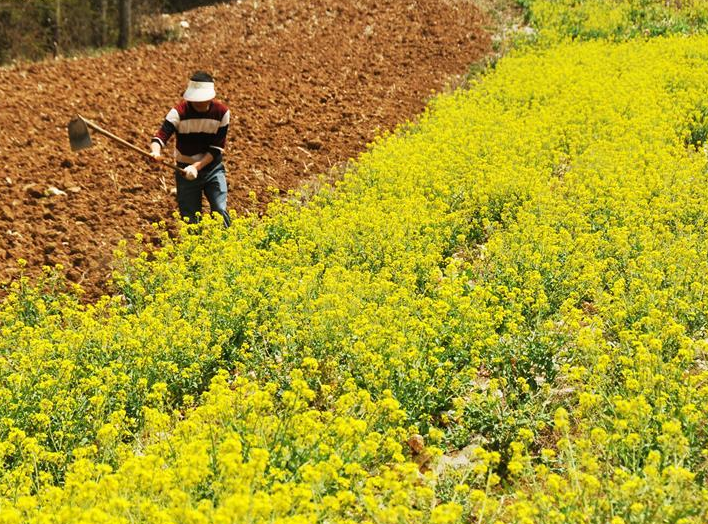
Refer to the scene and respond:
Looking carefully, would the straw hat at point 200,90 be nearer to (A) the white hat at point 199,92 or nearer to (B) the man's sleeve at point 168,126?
(A) the white hat at point 199,92

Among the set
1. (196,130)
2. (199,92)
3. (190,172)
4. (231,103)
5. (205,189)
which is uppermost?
(199,92)

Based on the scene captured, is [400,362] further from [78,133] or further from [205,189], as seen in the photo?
[78,133]

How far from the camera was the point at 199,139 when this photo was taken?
26.0 ft

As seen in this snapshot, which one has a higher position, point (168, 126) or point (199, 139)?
point (168, 126)

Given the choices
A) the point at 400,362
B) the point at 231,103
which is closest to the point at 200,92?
the point at 400,362

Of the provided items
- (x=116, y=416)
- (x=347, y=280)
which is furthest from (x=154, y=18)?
(x=116, y=416)

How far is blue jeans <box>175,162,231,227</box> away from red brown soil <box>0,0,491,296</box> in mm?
884

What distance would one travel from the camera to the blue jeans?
806cm

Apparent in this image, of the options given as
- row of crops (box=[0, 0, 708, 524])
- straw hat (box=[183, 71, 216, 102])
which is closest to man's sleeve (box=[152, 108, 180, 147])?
straw hat (box=[183, 71, 216, 102])

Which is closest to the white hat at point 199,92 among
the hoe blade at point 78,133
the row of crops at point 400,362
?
the hoe blade at point 78,133

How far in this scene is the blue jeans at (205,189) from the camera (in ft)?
26.5

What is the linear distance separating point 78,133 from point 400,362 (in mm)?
4247

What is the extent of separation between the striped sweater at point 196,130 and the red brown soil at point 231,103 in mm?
1415

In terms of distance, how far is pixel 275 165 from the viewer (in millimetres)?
11164
